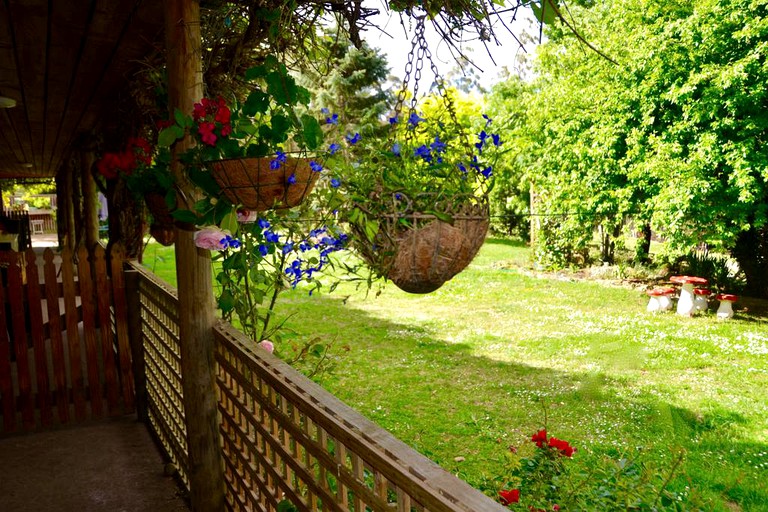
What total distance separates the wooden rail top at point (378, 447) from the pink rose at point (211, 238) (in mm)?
406

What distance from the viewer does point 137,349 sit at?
11.5 ft

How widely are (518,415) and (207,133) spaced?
12.6 ft

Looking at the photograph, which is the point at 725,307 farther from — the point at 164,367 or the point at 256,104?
the point at 256,104

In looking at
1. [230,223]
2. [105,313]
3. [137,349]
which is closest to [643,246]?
[137,349]

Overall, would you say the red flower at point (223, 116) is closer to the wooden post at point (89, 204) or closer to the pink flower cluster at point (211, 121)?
the pink flower cluster at point (211, 121)

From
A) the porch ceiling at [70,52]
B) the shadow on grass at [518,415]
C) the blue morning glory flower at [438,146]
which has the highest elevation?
the porch ceiling at [70,52]

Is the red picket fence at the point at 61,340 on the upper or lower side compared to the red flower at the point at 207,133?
lower

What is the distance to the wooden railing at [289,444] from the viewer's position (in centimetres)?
96

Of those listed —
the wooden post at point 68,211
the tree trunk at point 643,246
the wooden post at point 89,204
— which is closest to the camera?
the wooden post at point 89,204

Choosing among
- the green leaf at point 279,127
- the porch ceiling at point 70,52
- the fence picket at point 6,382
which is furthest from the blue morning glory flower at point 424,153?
the fence picket at point 6,382

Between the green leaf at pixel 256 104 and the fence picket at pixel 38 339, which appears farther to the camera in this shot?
the fence picket at pixel 38 339

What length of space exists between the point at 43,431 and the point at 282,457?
2.49 m

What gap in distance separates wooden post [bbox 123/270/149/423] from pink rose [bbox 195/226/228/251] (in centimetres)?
182

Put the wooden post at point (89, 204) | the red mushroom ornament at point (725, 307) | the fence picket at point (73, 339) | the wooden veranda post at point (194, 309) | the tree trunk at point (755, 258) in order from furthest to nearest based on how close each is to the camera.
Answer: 1. the tree trunk at point (755, 258)
2. the red mushroom ornament at point (725, 307)
3. the wooden post at point (89, 204)
4. the fence picket at point (73, 339)
5. the wooden veranda post at point (194, 309)
